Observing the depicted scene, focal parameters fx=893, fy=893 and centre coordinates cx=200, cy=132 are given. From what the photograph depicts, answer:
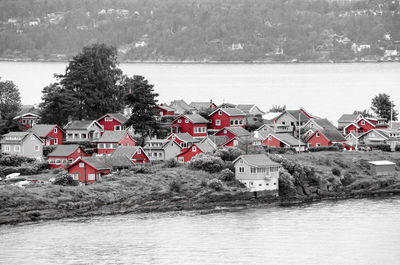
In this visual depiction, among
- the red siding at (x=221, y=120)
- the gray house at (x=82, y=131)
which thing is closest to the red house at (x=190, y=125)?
the red siding at (x=221, y=120)

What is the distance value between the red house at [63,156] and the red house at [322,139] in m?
16.2

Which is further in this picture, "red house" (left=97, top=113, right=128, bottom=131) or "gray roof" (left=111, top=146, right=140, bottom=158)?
Result: "red house" (left=97, top=113, right=128, bottom=131)

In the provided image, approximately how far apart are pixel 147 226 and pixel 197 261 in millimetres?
7184

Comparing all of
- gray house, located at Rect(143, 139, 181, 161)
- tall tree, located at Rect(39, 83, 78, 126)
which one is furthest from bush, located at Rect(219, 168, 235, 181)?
tall tree, located at Rect(39, 83, 78, 126)

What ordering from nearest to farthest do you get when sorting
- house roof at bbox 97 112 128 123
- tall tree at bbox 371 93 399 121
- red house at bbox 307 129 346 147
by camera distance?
red house at bbox 307 129 346 147
house roof at bbox 97 112 128 123
tall tree at bbox 371 93 399 121

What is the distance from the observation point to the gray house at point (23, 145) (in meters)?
56.9

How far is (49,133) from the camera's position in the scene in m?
60.7

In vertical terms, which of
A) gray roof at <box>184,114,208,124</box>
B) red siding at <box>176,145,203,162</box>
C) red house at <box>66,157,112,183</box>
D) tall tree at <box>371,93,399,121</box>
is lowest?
red house at <box>66,157,112,183</box>

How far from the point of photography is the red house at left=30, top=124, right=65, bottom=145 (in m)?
60.1

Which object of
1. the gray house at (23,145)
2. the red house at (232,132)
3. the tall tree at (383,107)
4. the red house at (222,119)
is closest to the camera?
the gray house at (23,145)

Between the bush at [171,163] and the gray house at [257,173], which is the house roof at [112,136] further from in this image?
the gray house at [257,173]

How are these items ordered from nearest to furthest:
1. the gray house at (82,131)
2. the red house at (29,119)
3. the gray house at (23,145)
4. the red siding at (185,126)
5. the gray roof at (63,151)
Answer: the gray roof at (63,151)
the gray house at (23,145)
the gray house at (82,131)
the red siding at (185,126)
the red house at (29,119)

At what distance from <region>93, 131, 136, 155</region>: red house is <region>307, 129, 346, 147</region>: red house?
12280 millimetres

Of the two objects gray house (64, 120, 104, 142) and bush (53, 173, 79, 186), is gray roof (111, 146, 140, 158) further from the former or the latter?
gray house (64, 120, 104, 142)
